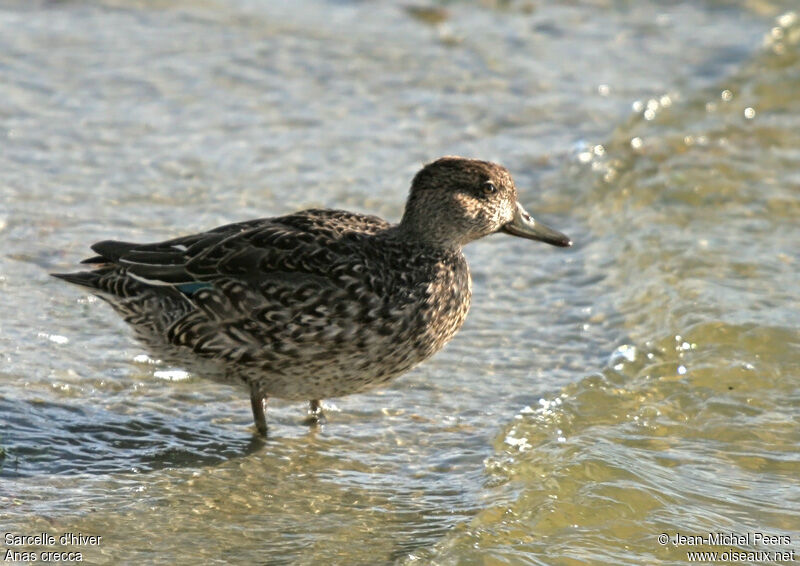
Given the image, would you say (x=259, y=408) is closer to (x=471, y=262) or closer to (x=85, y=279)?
(x=85, y=279)

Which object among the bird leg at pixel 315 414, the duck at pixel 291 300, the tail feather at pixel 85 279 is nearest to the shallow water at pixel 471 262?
the bird leg at pixel 315 414

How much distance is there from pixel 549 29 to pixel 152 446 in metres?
8.12

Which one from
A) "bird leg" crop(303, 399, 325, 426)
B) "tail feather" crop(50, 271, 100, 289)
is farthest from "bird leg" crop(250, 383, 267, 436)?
"tail feather" crop(50, 271, 100, 289)

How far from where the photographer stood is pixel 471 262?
9344 mm

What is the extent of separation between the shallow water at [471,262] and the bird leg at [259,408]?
9cm

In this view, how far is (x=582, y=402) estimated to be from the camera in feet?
24.6

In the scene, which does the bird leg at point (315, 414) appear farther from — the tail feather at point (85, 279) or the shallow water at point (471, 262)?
the tail feather at point (85, 279)

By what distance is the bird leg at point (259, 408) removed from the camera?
22.9ft

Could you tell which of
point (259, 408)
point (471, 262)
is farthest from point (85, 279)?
point (471, 262)

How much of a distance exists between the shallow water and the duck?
449 millimetres

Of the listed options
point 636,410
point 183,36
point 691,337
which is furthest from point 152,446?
point 183,36

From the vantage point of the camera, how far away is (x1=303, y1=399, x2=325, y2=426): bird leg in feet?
24.2

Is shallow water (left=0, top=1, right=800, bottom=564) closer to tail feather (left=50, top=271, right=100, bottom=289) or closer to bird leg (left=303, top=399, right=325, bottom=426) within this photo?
bird leg (left=303, top=399, right=325, bottom=426)

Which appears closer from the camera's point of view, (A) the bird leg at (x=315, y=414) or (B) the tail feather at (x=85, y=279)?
(B) the tail feather at (x=85, y=279)
